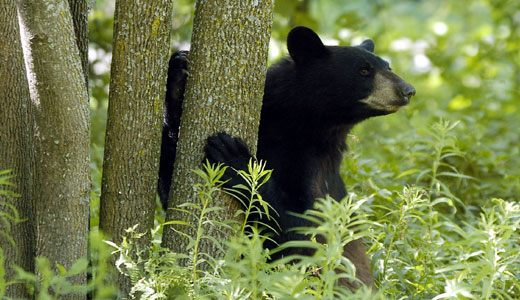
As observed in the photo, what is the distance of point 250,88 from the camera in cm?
350

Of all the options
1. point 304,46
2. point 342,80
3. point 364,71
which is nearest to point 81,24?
point 304,46

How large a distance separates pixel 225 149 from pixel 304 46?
146 cm

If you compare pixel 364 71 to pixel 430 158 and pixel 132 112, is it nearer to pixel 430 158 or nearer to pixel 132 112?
pixel 430 158

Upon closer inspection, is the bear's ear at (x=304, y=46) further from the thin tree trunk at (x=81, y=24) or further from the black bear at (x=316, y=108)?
the thin tree trunk at (x=81, y=24)

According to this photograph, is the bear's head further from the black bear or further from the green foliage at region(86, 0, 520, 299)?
the green foliage at region(86, 0, 520, 299)

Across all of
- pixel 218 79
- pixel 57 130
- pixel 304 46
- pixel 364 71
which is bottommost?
pixel 57 130

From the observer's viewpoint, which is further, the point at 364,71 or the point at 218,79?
the point at 364,71

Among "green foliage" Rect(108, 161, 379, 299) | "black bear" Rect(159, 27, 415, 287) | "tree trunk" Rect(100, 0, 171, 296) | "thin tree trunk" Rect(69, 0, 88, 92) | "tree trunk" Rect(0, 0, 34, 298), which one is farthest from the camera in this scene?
"black bear" Rect(159, 27, 415, 287)

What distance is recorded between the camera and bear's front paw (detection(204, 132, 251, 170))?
3444mm

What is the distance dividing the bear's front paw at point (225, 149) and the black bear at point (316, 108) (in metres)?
0.80

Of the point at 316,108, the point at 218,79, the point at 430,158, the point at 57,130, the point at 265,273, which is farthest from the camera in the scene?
the point at 430,158

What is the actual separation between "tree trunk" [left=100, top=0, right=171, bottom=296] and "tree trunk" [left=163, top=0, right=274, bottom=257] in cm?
18

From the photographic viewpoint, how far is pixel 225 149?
11.4 ft

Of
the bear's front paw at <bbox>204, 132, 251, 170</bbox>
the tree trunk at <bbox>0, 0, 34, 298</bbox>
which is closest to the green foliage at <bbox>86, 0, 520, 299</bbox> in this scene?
the bear's front paw at <bbox>204, 132, 251, 170</bbox>
